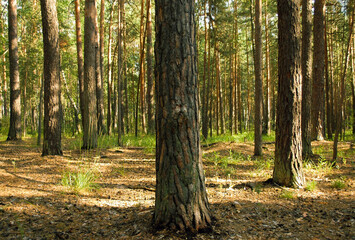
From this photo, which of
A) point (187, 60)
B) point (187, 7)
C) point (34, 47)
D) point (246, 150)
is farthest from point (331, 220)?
point (34, 47)

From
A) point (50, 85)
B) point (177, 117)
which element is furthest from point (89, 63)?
point (177, 117)

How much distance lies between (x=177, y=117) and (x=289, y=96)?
2.78 m

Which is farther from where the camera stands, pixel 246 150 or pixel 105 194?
pixel 246 150

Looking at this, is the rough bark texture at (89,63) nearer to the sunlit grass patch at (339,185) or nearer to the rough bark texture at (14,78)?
the rough bark texture at (14,78)

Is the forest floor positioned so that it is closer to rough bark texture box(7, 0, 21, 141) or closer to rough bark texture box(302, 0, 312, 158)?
rough bark texture box(302, 0, 312, 158)

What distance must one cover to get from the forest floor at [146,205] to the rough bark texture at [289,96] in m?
0.39

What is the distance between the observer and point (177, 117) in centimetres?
262

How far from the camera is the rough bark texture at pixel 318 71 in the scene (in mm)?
9470

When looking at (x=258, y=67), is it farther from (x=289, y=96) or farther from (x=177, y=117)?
(x=177, y=117)

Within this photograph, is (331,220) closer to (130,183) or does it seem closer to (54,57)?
(130,183)

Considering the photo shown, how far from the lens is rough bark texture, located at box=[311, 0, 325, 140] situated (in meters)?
9.47

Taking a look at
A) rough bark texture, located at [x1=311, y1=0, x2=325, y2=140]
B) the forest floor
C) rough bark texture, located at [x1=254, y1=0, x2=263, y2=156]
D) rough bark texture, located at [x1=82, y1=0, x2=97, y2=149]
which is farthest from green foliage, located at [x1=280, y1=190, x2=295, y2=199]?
rough bark texture, located at [x1=311, y1=0, x2=325, y2=140]

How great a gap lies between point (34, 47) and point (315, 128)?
15.8 m

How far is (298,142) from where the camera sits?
4.54 meters
